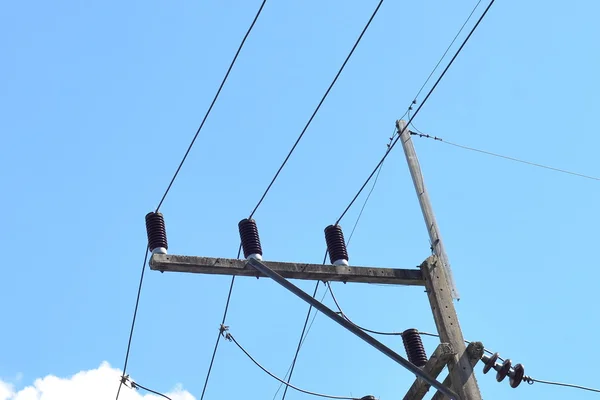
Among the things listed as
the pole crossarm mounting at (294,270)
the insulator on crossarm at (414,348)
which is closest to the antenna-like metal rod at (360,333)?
the pole crossarm mounting at (294,270)

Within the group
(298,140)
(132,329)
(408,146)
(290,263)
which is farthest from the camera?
(132,329)

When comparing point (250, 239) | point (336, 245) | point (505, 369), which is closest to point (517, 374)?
point (505, 369)

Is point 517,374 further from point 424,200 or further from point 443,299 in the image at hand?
point 424,200

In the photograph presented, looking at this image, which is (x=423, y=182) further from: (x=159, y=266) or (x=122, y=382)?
(x=122, y=382)

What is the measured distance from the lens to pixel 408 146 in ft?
35.3

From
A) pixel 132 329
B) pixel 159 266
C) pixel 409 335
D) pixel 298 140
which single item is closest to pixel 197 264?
pixel 159 266

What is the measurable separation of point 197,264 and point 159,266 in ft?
1.19

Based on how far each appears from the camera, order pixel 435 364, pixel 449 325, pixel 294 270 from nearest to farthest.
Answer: pixel 435 364 < pixel 449 325 < pixel 294 270

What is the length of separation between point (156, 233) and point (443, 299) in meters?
2.86

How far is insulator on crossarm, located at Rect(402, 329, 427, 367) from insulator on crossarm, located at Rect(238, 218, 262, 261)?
7.11ft

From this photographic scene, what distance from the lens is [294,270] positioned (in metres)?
9.12

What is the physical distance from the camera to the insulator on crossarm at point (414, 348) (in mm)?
9945

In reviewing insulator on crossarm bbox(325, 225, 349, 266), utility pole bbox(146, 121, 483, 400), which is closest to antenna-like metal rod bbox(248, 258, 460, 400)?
utility pole bbox(146, 121, 483, 400)

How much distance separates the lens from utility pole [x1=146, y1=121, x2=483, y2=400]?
27.8ft
